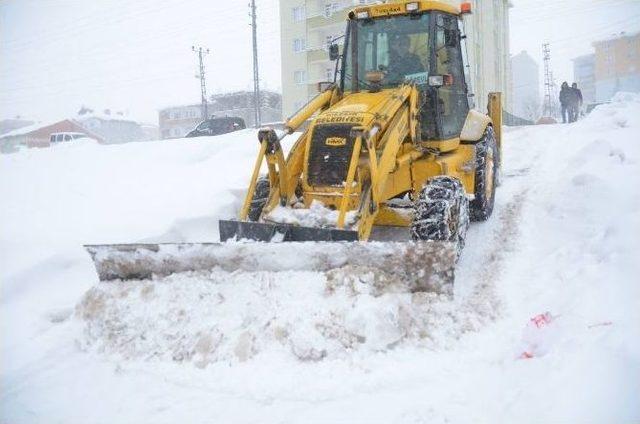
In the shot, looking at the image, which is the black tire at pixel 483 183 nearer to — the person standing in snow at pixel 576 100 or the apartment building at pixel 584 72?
the person standing in snow at pixel 576 100

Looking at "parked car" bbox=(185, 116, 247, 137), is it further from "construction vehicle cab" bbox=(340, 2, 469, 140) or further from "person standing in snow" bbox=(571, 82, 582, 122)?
"construction vehicle cab" bbox=(340, 2, 469, 140)

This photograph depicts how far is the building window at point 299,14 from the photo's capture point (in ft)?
124

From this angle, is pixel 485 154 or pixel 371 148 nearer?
pixel 371 148

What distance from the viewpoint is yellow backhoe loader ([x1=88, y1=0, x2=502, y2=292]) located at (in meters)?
3.84

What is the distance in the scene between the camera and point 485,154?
6277mm

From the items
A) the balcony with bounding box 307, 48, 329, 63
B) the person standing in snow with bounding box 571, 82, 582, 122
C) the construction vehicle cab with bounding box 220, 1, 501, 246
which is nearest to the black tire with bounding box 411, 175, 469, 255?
the construction vehicle cab with bounding box 220, 1, 501, 246

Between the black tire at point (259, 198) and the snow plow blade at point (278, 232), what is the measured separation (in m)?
0.61

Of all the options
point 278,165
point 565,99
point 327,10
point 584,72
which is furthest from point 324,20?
point 584,72

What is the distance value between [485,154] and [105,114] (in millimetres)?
70085

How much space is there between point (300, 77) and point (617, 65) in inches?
940

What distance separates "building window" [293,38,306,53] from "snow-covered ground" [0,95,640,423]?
115 feet

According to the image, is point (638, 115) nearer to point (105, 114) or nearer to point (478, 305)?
point (478, 305)

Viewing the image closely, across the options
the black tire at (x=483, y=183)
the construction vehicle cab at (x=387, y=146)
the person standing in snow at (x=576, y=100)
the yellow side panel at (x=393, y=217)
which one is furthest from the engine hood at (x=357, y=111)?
the person standing in snow at (x=576, y=100)

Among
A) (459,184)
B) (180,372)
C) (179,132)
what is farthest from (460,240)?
(179,132)
